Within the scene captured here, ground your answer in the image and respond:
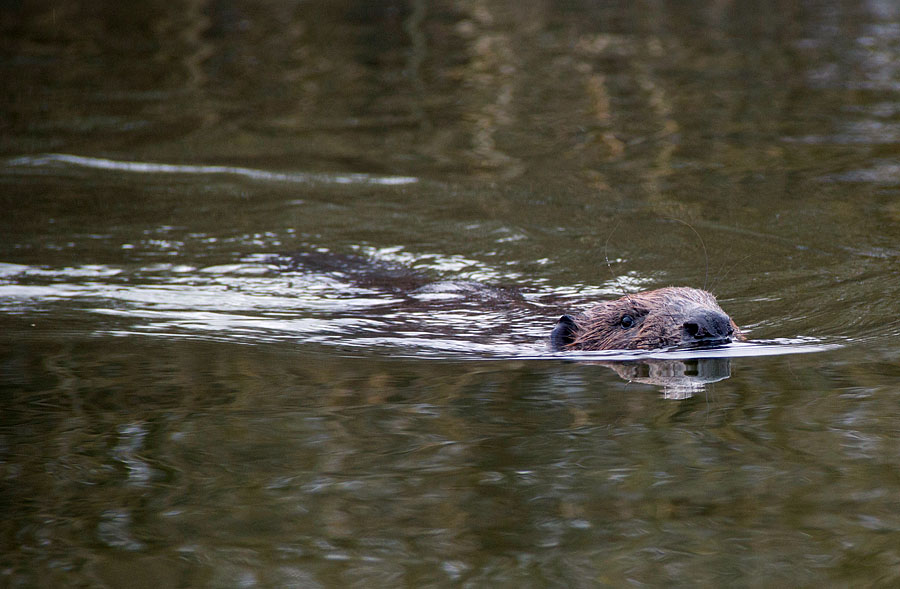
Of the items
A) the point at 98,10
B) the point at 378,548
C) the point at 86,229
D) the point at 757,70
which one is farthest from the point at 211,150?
the point at 98,10

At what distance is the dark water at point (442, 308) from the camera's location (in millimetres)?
3125

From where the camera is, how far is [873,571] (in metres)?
2.83

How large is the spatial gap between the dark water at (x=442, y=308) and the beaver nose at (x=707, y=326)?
0.12 metres

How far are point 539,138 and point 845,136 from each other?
270 cm

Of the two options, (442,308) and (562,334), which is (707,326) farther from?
(442,308)

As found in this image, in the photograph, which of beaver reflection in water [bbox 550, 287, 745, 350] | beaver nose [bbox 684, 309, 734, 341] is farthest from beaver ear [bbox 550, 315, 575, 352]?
beaver nose [bbox 684, 309, 734, 341]

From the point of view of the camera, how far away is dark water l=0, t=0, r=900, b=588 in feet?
10.3

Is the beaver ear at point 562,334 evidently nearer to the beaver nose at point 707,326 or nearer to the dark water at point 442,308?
the dark water at point 442,308

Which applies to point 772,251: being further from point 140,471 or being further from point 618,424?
point 140,471

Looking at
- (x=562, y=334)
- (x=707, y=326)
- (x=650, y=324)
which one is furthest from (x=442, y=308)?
(x=707, y=326)

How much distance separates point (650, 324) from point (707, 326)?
0.96 ft

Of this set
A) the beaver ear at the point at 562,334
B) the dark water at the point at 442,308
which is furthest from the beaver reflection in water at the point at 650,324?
the dark water at the point at 442,308

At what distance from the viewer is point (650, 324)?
5.20m

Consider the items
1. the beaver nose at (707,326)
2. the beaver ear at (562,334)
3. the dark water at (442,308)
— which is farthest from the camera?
the beaver ear at (562,334)
